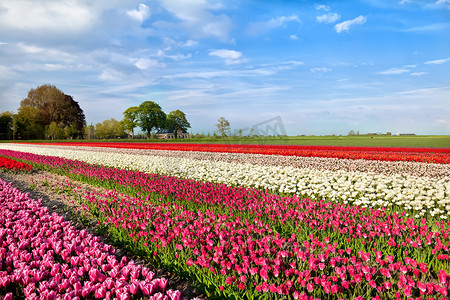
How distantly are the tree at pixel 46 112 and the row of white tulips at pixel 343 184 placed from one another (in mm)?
70051

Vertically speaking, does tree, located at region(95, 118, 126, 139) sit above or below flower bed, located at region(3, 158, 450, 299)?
above

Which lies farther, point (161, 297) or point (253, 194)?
point (253, 194)

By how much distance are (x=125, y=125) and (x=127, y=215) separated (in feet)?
243

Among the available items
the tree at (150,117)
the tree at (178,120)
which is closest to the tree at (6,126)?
the tree at (150,117)

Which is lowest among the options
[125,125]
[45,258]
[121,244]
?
[121,244]

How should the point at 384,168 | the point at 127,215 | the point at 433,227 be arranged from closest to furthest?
the point at 433,227, the point at 127,215, the point at 384,168

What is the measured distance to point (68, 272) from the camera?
3238mm

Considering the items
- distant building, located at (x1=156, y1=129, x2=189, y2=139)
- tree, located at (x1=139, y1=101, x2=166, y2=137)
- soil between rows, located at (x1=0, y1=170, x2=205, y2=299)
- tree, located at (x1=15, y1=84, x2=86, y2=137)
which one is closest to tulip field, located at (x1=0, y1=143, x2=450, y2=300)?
soil between rows, located at (x1=0, y1=170, x2=205, y2=299)

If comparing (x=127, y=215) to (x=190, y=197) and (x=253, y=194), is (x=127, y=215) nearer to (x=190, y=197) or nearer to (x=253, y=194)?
(x=190, y=197)

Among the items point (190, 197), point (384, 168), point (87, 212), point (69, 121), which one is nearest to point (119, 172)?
point (87, 212)

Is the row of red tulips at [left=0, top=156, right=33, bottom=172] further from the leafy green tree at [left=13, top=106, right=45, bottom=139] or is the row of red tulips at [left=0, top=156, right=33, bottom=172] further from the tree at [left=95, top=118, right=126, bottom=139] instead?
the tree at [left=95, top=118, right=126, bottom=139]

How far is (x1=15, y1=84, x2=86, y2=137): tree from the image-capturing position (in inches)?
2753

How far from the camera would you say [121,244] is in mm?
5191

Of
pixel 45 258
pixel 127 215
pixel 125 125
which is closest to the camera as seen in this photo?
pixel 45 258
